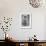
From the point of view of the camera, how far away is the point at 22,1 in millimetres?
4379

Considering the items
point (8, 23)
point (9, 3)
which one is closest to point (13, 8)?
point (9, 3)

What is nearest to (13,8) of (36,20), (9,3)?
(9,3)

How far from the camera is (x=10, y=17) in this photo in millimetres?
4336

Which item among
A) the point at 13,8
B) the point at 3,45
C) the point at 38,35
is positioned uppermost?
the point at 13,8

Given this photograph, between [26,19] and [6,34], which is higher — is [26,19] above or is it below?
above

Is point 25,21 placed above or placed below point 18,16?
below

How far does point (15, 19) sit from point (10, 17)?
0.61 feet

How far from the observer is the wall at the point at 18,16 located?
→ 432cm

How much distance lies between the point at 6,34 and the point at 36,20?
114cm

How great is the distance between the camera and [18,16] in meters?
4.36

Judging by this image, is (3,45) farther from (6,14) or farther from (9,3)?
(9,3)

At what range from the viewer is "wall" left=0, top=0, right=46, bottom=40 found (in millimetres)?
Result: 4324

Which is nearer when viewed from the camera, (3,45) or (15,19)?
(3,45)

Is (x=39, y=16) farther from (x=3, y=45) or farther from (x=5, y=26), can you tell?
(x=3, y=45)
